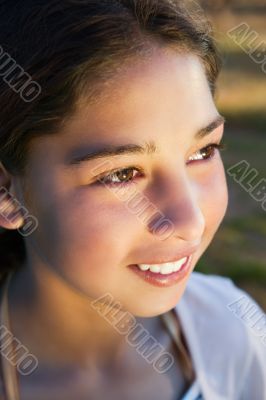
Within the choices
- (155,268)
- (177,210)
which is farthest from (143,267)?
(177,210)

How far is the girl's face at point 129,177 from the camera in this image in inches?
41.8

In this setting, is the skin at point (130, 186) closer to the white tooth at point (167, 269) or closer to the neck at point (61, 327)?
the white tooth at point (167, 269)

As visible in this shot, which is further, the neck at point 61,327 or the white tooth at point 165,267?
the neck at point 61,327

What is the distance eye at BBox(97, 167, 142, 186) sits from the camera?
1.11 m

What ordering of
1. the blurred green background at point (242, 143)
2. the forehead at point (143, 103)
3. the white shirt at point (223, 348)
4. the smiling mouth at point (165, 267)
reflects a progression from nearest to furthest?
the forehead at point (143, 103) → the smiling mouth at point (165, 267) → the white shirt at point (223, 348) → the blurred green background at point (242, 143)

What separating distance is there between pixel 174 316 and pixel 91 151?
21.4 inches

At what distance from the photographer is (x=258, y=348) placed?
1410 mm

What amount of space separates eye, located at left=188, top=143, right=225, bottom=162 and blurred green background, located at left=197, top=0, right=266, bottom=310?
17.5 inches

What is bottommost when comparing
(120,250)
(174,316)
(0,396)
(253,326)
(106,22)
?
(253,326)

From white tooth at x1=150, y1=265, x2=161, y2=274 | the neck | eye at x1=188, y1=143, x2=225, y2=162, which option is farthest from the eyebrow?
the neck

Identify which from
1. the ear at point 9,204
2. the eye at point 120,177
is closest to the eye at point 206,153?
the eye at point 120,177

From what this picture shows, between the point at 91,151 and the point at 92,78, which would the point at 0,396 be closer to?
the point at 91,151

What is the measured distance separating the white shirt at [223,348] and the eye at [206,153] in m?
0.39

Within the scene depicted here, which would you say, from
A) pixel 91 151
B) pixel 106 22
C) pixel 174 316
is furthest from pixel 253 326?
pixel 106 22
